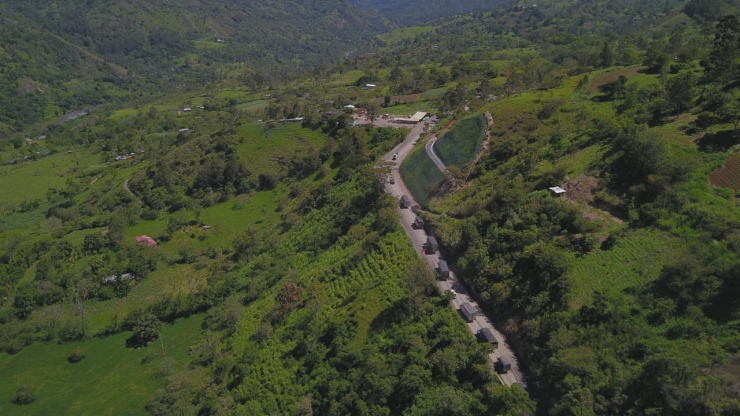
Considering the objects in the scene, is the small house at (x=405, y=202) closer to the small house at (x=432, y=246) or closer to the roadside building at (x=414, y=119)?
the small house at (x=432, y=246)

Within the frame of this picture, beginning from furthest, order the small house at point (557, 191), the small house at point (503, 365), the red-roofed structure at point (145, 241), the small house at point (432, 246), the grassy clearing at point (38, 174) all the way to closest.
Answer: the grassy clearing at point (38, 174) → the red-roofed structure at point (145, 241) → the small house at point (432, 246) → the small house at point (557, 191) → the small house at point (503, 365)

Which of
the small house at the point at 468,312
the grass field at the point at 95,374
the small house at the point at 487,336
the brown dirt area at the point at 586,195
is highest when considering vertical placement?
the brown dirt area at the point at 586,195

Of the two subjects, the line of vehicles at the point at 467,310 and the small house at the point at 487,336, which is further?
the small house at the point at 487,336

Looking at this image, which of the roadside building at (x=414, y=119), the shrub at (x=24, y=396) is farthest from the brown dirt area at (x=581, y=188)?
the shrub at (x=24, y=396)

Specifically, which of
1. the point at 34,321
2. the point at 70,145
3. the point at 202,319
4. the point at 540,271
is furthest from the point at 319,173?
the point at 70,145

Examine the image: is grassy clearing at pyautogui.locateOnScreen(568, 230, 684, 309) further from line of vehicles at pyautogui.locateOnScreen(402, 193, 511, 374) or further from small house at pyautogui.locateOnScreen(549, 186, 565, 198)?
small house at pyautogui.locateOnScreen(549, 186, 565, 198)

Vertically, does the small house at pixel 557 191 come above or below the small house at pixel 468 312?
above

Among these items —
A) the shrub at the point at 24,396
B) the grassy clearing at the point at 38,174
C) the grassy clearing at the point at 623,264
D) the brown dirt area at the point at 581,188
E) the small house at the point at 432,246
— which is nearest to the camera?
the grassy clearing at the point at 623,264
